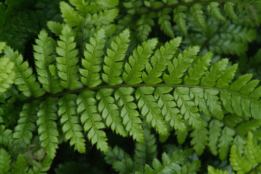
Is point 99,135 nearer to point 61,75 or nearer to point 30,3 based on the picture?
point 61,75

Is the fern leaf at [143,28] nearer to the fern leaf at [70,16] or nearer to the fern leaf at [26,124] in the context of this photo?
the fern leaf at [70,16]

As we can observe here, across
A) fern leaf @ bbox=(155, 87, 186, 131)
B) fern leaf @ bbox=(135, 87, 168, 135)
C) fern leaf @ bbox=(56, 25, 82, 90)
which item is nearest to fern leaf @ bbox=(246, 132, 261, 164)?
fern leaf @ bbox=(155, 87, 186, 131)

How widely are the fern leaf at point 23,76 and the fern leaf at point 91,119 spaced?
0.32 m

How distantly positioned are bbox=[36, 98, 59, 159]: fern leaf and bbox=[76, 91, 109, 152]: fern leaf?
0.19 metres

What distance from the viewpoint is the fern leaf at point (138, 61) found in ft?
5.63

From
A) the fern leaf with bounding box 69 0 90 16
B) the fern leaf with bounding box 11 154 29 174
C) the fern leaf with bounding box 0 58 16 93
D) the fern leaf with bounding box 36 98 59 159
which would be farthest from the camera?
the fern leaf with bounding box 69 0 90 16

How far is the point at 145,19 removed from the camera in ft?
7.02

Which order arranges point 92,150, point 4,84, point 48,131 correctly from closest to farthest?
point 4,84, point 48,131, point 92,150

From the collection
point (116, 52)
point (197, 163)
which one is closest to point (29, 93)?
point (116, 52)

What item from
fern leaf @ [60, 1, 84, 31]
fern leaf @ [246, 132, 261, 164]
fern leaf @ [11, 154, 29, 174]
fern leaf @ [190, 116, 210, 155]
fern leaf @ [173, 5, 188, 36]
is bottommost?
fern leaf @ [190, 116, 210, 155]

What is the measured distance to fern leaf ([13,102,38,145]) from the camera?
1663 millimetres

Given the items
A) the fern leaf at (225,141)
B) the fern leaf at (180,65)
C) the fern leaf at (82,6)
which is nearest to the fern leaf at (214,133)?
the fern leaf at (225,141)

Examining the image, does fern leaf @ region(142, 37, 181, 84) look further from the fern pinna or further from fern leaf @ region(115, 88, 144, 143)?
fern leaf @ region(115, 88, 144, 143)

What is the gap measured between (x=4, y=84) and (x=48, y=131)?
407 mm
